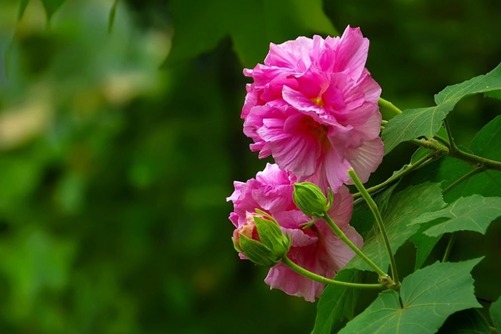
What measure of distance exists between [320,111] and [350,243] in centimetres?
8

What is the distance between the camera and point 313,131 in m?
0.62

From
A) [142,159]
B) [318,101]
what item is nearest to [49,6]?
[318,101]

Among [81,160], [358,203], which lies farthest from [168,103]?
[358,203]

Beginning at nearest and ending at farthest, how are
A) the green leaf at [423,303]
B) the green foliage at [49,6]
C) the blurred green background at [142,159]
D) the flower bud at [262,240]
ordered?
the green leaf at [423,303] → the flower bud at [262,240] → the green foliage at [49,6] → the blurred green background at [142,159]

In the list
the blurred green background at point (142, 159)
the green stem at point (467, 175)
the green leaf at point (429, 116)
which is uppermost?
the green leaf at point (429, 116)

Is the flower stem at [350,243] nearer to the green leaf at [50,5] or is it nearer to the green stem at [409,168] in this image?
the green stem at [409,168]

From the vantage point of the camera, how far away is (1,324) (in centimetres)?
252

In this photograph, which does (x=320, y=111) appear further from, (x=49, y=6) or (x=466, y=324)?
(x=49, y=6)

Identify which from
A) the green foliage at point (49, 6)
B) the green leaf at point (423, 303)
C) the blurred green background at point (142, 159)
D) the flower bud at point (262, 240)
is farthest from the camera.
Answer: the blurred green background at point (142, 159)

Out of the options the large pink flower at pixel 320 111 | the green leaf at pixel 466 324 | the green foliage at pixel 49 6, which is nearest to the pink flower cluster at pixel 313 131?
the large pink flower at pixel 320 111

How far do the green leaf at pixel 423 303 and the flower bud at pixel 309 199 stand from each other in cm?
7

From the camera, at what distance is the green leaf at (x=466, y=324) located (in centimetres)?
51

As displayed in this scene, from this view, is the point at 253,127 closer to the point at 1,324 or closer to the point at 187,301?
the point at 187,301

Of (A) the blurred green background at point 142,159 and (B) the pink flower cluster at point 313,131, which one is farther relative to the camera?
(A) the blurred green background at point 142,159
